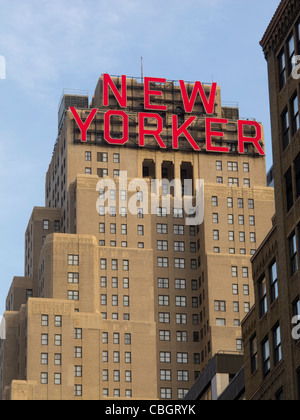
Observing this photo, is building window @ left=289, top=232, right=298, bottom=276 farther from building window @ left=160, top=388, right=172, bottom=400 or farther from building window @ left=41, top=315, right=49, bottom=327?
building window @ left=160, top=388, right=172, bottom=400

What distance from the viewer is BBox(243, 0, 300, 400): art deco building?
226 feet

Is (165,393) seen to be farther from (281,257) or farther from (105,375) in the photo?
(281,257)

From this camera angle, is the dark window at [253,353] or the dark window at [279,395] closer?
the dark window at [279,395]

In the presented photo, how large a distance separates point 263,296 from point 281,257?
5.41 m

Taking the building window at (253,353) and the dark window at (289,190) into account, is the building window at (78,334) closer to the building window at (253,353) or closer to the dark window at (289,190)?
the building window at (253,353)

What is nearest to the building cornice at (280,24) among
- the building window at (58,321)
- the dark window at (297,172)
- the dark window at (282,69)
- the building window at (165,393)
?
the dark window at (282,69)

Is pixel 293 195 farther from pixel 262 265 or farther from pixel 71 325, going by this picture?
pixel 71 325

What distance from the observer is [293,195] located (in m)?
71.0

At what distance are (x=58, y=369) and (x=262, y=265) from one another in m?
116

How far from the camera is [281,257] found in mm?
71312

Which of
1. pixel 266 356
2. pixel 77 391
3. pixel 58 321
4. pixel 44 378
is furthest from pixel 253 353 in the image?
pixel 58 321

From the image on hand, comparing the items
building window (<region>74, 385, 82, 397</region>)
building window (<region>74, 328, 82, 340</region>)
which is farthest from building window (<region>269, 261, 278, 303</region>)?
building window (<region>74, 328, 82, 340</region>)

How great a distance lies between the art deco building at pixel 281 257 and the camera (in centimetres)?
6889
